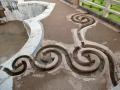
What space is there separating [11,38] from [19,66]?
3.00 metres

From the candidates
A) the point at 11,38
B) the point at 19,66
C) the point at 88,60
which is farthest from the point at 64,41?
the point at 11,38

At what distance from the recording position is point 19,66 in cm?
245

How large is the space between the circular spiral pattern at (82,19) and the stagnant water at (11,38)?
2.00 metres

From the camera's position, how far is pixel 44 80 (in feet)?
7.15

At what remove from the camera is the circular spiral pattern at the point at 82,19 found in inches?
139

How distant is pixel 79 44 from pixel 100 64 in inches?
26.4

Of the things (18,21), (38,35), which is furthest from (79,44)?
(18,21)

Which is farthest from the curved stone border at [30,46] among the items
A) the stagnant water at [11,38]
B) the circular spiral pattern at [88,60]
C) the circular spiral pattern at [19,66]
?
the stagnant water at [11,38]

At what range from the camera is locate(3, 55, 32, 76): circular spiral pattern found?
2.34 metres

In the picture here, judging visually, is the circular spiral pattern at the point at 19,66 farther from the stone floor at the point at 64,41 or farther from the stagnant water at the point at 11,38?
the stagnant water at the point at 11,38

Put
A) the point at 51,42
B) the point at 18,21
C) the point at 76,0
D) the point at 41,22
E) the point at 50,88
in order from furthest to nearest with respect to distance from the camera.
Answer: the point at 18,21 → the point at 76,0 → the point at 41,22 → the point at 51,42 → the point at 50,88

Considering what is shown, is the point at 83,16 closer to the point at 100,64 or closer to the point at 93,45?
the point at 93,45

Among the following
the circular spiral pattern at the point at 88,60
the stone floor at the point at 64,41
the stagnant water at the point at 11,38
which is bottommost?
the stagnant water at the point at 11,38

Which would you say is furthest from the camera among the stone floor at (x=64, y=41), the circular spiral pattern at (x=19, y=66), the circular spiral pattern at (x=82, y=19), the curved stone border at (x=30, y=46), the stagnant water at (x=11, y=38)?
the stagnant water at (x=11, y=38)
